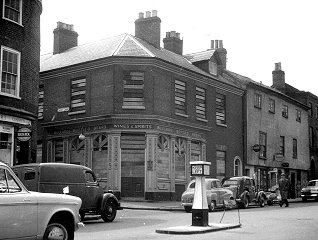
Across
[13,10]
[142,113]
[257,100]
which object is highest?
[13,10]

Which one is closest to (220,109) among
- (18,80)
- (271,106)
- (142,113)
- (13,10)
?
(142,113)

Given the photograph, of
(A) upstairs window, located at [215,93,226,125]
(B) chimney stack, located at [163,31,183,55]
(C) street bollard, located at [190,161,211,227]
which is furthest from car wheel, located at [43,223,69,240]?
(B) chimney stack, located at [163,31,183,55]

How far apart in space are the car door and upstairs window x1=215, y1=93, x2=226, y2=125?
24.3 meters

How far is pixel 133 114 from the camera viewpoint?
25.2m

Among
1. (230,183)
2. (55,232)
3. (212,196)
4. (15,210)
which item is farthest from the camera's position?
(230,183)

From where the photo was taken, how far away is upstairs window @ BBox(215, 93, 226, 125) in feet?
104

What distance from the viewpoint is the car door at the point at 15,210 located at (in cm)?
746

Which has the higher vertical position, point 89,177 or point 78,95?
point 78,95

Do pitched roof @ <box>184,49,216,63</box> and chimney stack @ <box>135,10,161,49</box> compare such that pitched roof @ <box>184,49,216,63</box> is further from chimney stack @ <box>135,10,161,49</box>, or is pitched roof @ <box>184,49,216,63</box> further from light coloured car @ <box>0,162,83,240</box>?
light coloured car @ <box>0,162,83,240</box>

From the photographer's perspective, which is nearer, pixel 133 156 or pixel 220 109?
pixel 133 156

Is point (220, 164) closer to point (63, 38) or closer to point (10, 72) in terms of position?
point (63, 38)

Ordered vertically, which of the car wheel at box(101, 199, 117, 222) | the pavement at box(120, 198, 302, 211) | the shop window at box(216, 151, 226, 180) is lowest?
the pavement at box(120, 198, 302, 211)

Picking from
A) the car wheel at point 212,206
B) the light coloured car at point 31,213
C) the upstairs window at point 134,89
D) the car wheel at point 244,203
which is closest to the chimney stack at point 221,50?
the upstairs window at point 134,89

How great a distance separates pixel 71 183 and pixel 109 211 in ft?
5.68
